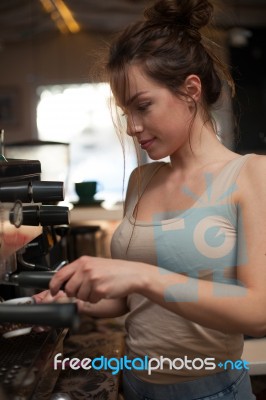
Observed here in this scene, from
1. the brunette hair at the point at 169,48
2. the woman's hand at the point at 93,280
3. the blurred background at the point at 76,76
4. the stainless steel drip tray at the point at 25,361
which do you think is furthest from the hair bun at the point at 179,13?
the blurred background at the point at 76,76

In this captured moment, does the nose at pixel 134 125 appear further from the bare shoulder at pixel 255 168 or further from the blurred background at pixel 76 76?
the blurred background at pixel 76 76

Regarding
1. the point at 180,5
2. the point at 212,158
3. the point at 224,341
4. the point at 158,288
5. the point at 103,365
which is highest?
the point at 180,5

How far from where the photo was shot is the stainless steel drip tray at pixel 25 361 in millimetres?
640

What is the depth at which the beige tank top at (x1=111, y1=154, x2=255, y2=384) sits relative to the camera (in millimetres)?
736

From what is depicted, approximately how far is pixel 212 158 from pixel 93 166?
3242 mm

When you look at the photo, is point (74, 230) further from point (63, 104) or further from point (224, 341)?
point (63, 104)

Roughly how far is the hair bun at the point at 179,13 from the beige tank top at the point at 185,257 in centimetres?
23

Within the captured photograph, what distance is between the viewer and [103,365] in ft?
3.22

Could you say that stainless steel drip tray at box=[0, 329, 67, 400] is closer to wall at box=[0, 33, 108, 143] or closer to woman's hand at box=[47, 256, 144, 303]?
woman's hand at box=[47, 256, 144, 303]

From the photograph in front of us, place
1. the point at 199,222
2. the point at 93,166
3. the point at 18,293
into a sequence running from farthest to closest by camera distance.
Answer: the point at 93,166
the point at 18,293
the point at 199,222

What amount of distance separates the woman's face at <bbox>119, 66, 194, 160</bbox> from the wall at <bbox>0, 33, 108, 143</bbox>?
3167 mm

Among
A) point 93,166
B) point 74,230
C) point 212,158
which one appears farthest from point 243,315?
point 93,166

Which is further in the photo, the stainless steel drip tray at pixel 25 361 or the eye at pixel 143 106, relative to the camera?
the eye at pixel 143 106

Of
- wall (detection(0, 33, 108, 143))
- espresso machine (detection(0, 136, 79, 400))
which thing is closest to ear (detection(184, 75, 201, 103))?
espresso machine (detection(0, 136, 79, 400))
